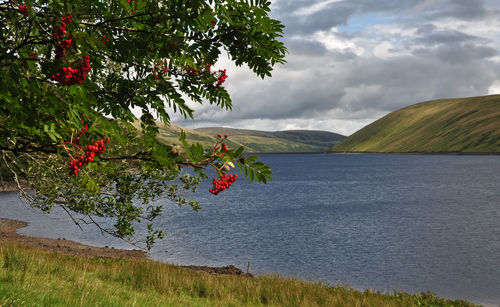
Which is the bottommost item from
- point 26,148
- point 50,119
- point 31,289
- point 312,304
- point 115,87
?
point 312,304

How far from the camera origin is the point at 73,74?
392 centimetres

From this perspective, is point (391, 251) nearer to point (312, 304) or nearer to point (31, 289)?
point (312, 304)

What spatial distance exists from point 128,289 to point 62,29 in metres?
11.6

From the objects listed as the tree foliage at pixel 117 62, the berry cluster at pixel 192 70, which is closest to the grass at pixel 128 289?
the tree foliage at pixel 117 62

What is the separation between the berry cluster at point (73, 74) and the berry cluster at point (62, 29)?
0.32 meters

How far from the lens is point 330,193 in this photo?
10450 centimetres

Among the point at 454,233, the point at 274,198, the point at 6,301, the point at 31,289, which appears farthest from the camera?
the point at 274,198

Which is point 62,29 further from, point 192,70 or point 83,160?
point 192,70

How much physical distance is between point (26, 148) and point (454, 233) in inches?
2324

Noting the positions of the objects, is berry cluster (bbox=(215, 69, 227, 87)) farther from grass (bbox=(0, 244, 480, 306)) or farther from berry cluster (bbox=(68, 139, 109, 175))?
grass (bbox=(0, 244, 480, 306))

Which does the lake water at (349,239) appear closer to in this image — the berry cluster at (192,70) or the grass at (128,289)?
the grass at (128,289)

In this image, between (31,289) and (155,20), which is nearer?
(155,20)

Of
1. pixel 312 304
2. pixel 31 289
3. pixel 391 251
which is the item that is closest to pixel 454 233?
pixel 391 251

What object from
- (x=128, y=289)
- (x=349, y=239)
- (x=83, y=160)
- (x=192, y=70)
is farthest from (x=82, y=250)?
(x=83, y=160)
